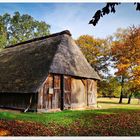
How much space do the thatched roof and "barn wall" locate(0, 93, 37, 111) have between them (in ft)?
1.53

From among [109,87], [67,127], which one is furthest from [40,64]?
Answer: [109,87]

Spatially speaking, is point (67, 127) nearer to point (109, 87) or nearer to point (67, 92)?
point (67, 92)

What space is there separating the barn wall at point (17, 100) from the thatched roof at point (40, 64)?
0.47 metres

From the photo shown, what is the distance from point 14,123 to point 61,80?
5829mm

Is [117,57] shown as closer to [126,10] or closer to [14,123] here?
[126,10]

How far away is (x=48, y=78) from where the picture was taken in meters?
15.2

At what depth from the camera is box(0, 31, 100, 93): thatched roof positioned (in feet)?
50.3

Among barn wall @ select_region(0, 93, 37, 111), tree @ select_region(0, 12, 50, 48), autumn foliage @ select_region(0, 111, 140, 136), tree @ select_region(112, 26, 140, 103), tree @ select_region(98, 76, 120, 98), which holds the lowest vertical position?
autumn foliage @ select_region(0, 111, 140, 136)

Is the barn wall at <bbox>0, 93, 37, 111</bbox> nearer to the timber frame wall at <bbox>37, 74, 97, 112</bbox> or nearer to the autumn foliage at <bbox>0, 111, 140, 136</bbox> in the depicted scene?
the timber frame wall at <bbox>37, 74, 97, 112</bbox>

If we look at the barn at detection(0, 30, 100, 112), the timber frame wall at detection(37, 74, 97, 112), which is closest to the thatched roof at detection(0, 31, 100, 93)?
the barn at detection(0, 30, 100, 112)

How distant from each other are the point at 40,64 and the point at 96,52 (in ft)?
51.5

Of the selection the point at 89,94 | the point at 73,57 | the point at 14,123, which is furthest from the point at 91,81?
the point at 14,123

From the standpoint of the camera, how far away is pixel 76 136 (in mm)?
9297

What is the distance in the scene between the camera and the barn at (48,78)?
49.3ft
